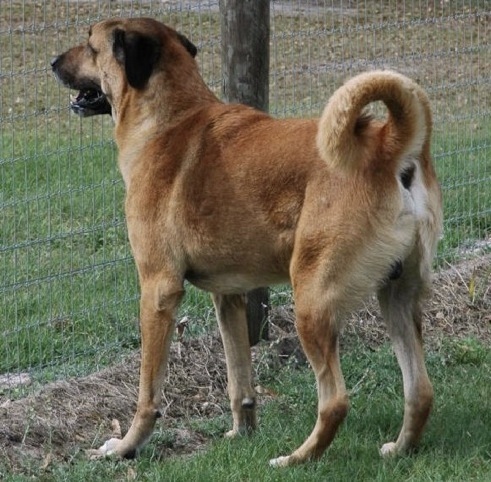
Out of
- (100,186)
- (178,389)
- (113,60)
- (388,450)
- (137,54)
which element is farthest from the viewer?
(100,186)

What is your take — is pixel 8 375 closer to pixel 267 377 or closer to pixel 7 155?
pixel 267 377

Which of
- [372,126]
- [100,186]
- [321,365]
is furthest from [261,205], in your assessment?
[100,186]

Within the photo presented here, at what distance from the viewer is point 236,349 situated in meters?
6.17

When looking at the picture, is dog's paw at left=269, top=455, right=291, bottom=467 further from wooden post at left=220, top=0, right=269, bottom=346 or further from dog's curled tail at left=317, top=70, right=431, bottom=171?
wooden post at left=220, top=0, right=269, bottom=346

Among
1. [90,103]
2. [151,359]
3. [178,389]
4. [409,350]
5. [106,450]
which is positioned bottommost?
[178,389]

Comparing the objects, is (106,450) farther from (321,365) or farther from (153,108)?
(153,108)

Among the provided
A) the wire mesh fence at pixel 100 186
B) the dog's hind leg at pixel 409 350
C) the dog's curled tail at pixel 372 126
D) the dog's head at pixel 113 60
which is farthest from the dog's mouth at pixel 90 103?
the dog's hind leg at pixel 409 350

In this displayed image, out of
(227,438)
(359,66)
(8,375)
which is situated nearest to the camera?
(227,438)

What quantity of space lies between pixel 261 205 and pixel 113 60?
43.4 inches

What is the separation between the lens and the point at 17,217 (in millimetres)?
8195

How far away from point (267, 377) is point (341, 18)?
3.78m

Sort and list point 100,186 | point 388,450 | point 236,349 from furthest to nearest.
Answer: point 100,186 → point 236,349 → point 388,450

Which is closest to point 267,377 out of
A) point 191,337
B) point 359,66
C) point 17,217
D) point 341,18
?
point 191,337

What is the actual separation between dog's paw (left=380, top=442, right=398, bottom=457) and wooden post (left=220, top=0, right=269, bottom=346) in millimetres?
2050
